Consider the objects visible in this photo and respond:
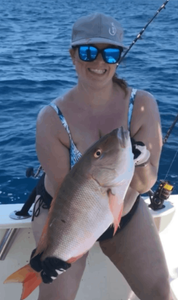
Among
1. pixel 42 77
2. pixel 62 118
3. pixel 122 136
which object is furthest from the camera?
pixel 42 77

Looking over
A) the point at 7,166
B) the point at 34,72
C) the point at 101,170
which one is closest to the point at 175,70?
the point at 34,72

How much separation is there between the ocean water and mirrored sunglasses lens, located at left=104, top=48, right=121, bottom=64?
50 cm

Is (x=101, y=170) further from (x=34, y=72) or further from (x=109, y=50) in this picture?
(x=34, y=72)

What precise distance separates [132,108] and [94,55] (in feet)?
1.54

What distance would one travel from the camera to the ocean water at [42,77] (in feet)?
18.4

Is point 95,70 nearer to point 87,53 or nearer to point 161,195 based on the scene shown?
point 87,53

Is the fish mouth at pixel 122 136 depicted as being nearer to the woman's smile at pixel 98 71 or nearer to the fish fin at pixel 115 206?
the fish fin at pixel 115 206

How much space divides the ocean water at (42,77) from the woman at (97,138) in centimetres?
39

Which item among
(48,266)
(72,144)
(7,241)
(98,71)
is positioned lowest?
(7,241)

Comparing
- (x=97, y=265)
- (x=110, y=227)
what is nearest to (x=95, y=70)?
(x=110, y=227)

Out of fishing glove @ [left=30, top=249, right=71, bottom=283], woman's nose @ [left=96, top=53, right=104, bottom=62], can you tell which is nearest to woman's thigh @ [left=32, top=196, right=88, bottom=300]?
fishing glove @ [left=30, top=249, right=71, bottom=283]

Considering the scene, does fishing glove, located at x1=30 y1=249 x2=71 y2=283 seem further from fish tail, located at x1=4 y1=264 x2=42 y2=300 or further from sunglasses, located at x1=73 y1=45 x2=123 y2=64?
sunglasses, located at x1=73 y1=45 x2=123 y2=64

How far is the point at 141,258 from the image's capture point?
2.47 meters

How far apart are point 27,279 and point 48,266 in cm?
16
